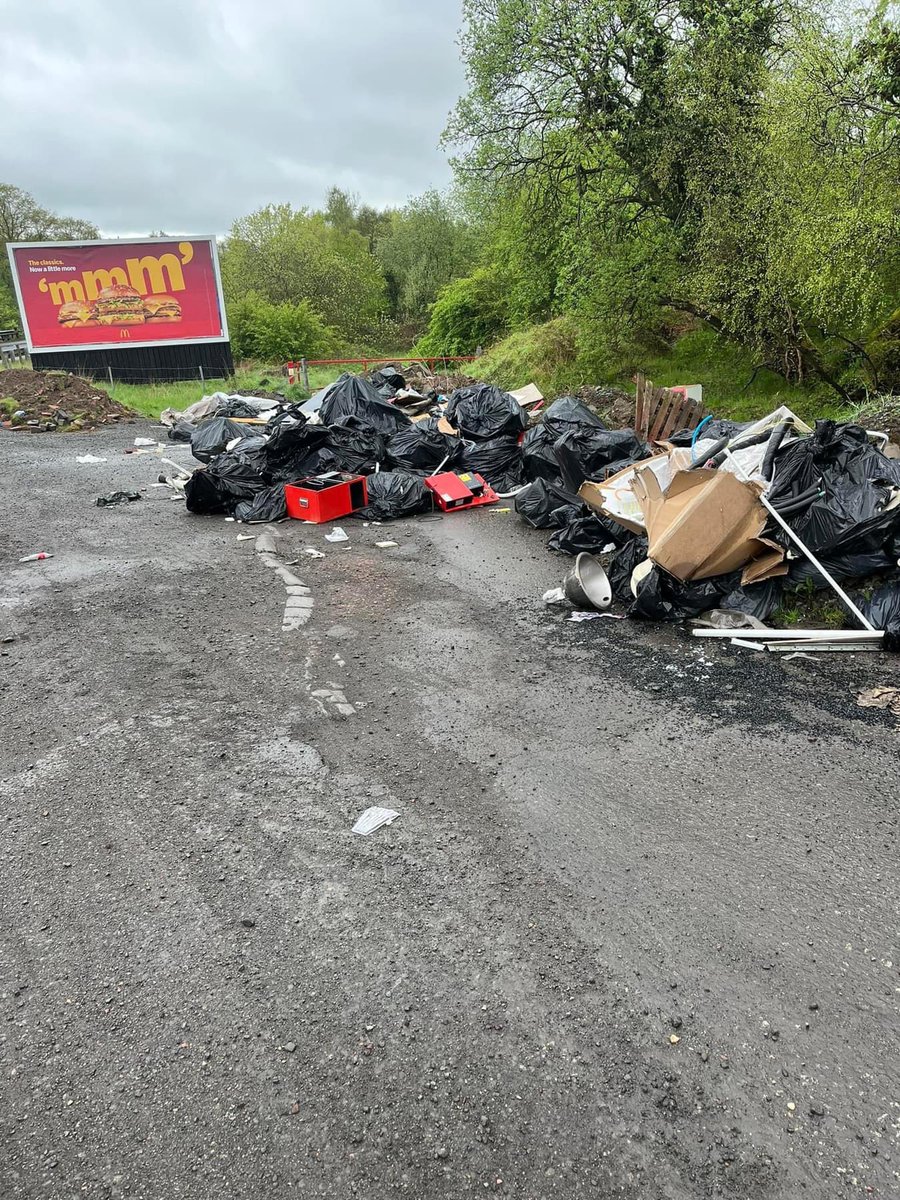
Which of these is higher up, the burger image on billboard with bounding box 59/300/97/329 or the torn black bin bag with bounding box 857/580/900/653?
the burger image on billboard with bounding box 59/300/97/329

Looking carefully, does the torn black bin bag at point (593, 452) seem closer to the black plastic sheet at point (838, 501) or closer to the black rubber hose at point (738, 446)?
the black rubber hose at point (738, 446)

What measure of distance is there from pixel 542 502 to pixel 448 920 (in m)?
5.57

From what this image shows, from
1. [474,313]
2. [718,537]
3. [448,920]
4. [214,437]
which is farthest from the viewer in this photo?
[474,313]

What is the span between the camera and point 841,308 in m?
8.96

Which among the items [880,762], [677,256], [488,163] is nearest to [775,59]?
[677,256]

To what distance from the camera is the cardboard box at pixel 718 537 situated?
5.04m

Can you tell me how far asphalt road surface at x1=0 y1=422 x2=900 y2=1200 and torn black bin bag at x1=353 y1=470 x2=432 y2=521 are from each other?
3334 mm

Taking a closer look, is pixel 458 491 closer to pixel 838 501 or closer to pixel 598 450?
pixel 598 450

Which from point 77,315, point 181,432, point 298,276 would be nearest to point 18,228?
point 298,276

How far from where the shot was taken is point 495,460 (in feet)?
30.9

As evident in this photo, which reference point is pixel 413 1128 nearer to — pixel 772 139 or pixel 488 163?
pixel 772 139

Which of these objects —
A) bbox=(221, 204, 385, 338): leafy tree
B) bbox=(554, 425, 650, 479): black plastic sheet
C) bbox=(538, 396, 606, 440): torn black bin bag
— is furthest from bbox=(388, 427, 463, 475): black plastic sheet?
bbox=(221, 204, 385, 338): leafy tree

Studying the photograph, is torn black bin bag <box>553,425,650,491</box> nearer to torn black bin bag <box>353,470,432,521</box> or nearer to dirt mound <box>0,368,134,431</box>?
torn black bin bag <box>353,470,432,521</box>

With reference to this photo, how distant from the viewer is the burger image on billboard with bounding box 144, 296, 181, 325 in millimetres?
19625
